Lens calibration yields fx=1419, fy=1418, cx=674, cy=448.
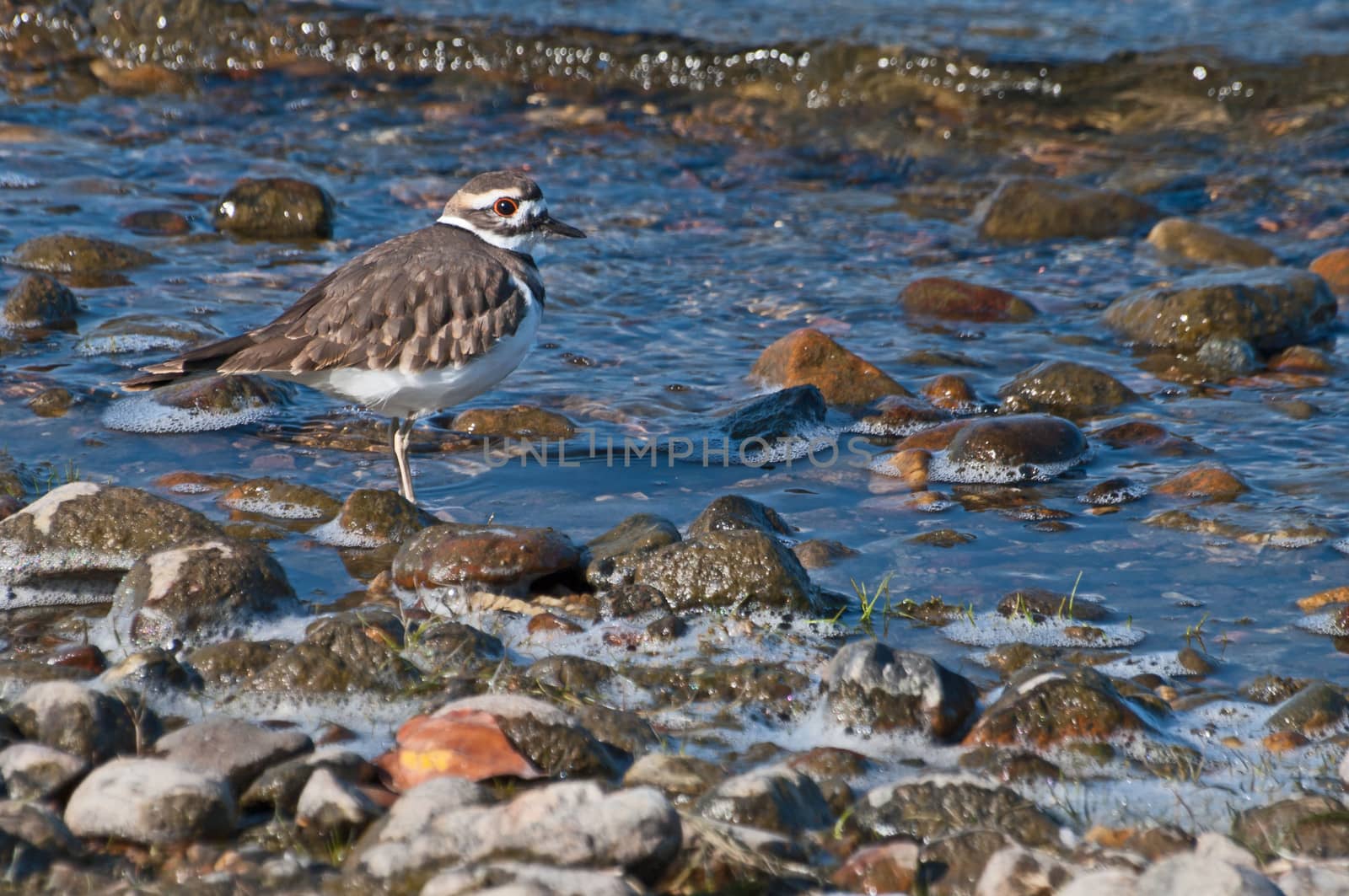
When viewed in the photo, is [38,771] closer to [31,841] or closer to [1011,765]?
[31,841]

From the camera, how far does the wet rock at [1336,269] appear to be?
9.20 metres

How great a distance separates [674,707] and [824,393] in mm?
3262

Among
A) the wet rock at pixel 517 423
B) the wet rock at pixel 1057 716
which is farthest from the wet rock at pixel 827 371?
the wet rock at pixel 1057 716

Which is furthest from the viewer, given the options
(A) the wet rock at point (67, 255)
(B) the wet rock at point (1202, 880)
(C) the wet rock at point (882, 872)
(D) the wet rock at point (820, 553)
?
(A) the wet rock at point (67, 255)

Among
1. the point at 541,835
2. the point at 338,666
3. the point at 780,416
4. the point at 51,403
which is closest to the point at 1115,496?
the point at 780,416

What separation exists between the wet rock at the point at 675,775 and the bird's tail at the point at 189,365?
2991mm

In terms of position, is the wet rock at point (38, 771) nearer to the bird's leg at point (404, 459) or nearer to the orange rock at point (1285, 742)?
the bird's leg at point (404, 459)

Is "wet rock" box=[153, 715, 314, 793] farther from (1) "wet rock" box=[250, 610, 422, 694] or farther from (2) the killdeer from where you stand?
(2) the killdeer

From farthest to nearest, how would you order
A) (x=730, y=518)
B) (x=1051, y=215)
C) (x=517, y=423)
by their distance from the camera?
1. (x=1051, y=215)
2. (x=517, y=423)
3. (x=730, y=518)

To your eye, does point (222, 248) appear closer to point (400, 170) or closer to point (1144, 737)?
point (400, 170)

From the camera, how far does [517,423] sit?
7.17 m

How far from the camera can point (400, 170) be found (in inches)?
459

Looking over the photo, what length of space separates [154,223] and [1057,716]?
774 cm

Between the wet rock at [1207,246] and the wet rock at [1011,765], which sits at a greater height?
the wet rock at [1207,246]
